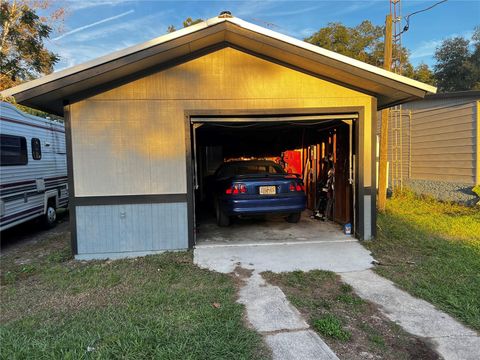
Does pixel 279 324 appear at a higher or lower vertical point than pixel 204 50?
lower

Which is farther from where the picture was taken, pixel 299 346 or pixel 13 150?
pixel 13 150

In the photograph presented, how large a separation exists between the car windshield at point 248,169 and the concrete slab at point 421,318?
11.1 feet

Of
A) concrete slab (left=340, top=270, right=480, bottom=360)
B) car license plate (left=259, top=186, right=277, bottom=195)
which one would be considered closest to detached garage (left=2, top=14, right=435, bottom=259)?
car license plate (left=259, top=186, right=277, bottom=195)

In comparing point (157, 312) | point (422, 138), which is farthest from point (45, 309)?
point (422, 138)

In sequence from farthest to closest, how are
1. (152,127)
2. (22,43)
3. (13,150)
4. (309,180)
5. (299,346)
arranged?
(22,43), (309,180), (13,150), (152,127), (299,346)

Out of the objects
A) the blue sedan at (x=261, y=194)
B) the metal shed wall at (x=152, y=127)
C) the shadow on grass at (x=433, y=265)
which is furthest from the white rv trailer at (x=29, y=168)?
the shadow on grass at (x=433, y=265)

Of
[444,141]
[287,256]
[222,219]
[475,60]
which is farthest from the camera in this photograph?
[475,60]

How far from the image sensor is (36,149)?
8.02m

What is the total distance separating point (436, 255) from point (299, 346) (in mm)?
3440

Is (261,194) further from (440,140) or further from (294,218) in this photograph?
(440,140)

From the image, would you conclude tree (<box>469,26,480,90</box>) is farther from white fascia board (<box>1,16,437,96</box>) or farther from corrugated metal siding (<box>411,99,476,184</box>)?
white fascia board (<box>1,16,437,96</box>)

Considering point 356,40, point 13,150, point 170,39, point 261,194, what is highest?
point 356,40

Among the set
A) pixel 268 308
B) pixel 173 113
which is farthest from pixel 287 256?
pixel 173 113

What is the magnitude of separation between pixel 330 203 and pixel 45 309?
5836mm
